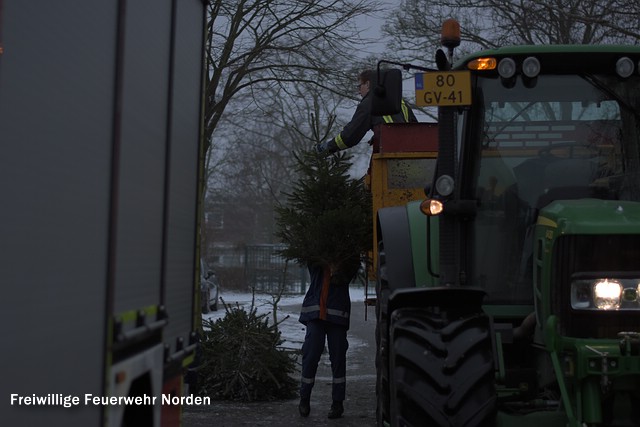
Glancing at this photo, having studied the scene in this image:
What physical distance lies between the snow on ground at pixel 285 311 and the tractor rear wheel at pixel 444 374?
517cm

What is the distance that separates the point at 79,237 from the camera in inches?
127

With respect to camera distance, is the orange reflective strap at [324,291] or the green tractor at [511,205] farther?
the orange reflective strap at [324,291]

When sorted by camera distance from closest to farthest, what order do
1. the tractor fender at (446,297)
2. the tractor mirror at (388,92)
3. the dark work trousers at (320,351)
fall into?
1. the tractor fender at (446,297)
2. the tractor mirror at (388,92)
3. the dark work trousers at (320,351)

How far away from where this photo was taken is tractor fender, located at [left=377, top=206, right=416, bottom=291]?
20.5 ft

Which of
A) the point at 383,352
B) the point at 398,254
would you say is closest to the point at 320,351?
the point at 398,254

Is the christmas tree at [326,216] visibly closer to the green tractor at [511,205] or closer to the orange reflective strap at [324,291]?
the orange reflective strap at [324,291]

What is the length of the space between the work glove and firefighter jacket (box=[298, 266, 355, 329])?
43.1 inches

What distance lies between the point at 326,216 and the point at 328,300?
2.56 feet

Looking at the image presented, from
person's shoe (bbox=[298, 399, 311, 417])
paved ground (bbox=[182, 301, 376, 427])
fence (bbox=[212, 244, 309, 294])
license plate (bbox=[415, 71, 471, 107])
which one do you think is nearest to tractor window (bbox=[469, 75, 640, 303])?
license plate (bbox=[415, 71, 471, 107])

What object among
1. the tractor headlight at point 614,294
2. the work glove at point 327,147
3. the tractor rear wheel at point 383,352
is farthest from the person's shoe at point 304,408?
the tractor headlight at point 614,294

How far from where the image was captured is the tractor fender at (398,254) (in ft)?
20.5

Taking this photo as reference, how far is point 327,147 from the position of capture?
340 inches

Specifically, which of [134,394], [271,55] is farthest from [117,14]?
[271,55]

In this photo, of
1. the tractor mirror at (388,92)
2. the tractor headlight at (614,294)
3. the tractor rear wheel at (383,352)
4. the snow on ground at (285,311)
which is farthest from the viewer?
the snow on ground at (285,311)
